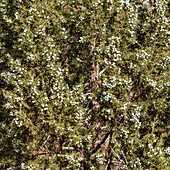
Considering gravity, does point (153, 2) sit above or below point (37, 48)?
above

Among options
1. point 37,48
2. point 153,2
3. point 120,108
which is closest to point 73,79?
point 37,48

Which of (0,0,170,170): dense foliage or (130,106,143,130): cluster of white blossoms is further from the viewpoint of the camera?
(130,106,143,130): cluster of white blossoms

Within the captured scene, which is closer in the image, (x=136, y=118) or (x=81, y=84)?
(x=136, y=118)

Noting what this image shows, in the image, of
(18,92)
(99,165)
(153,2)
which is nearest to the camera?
(18,92)

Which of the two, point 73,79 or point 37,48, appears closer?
point 37,48

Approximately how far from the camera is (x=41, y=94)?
224 inches

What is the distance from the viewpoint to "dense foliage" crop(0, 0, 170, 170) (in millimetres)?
5645

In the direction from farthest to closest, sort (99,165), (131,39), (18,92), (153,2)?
(153,2) → (131,39) → (99,165) → (18,92)

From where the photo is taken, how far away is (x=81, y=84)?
20.8 ft

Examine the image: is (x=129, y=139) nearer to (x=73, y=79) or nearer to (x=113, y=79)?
(x=113, y=79)

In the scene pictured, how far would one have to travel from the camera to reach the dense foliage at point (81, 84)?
18.5 ft

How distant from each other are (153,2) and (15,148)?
5633 millimetres

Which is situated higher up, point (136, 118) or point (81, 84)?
point (81, 84)

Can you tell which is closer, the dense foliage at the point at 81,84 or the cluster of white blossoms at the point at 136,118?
the dense foliage at the point at 81,84
